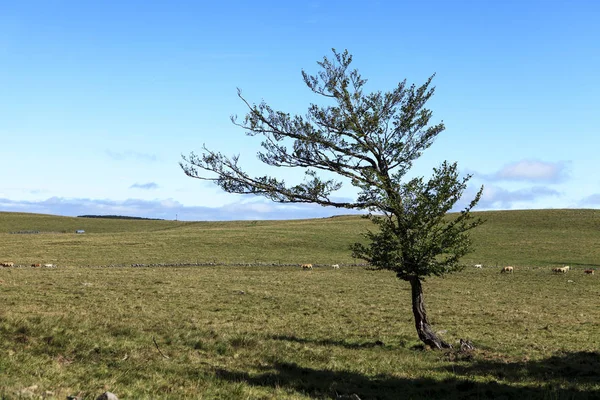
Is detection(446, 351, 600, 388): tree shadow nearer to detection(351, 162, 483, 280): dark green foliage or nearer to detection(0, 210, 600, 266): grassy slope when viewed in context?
detection(351, 162, 483, 280): dark green foliage

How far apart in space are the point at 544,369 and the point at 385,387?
599 cm

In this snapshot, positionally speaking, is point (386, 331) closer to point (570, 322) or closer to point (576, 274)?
point (570, 322)

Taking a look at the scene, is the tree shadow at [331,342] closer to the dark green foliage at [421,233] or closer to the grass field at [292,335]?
the grass field at [292,335]

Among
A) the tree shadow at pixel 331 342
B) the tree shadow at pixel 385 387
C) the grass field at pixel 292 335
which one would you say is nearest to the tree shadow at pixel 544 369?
the grass field at pixel 292 335

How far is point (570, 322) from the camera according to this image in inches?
1102

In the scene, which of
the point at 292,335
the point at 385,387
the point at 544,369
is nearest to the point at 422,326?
the point at 544,369

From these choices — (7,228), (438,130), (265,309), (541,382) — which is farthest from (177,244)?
(7,228)

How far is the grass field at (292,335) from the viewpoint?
12727 millimetres

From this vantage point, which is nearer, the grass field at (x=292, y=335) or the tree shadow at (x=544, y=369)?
the grass field at (x=292, y=335)

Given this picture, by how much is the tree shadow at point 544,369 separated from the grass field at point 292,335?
0.06m

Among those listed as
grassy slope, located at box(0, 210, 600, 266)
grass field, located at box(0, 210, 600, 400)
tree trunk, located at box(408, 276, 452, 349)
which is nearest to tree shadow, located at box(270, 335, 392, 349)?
grass field, located at box(0, 210, 600, 400)

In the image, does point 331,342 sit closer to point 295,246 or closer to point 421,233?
point 421,233

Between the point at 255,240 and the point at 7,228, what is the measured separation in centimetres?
8724

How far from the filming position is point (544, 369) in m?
16.5
